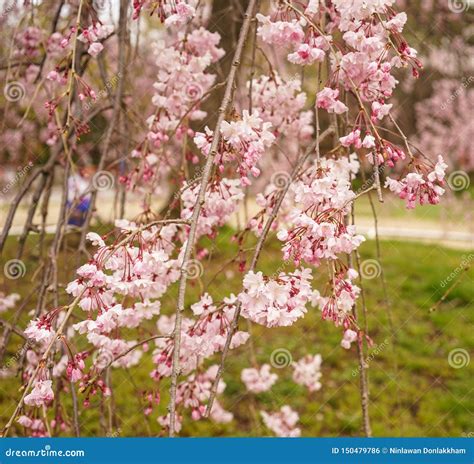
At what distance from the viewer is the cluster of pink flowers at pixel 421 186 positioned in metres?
1.65

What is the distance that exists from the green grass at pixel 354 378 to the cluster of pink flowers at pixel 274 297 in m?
1.71

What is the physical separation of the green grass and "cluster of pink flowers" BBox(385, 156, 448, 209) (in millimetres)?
1672

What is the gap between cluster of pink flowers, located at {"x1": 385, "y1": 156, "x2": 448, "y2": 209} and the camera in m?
1.65

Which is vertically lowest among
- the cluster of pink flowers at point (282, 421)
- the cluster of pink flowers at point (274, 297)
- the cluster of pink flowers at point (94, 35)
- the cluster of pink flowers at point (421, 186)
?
the cluster of pink flowers at point (282, 421)

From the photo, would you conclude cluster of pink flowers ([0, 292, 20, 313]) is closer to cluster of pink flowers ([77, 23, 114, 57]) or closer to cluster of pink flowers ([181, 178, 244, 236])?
cluster of pink flowers ([181, 178, 244, 236])

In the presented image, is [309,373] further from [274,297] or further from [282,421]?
[274,297]

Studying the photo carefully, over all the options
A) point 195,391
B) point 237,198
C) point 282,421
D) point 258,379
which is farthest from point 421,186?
point 282,421

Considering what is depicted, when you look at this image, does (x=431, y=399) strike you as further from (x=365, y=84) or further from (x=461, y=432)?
(x=365, y=84)

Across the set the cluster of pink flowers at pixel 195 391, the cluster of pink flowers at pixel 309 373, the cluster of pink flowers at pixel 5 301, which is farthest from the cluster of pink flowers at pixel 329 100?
the cluster of pink flowers at pixel 5 301

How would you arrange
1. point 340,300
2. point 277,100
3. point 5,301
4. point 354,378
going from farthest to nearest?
1. point 354,378
2. point 5,301
3. point 277,100
4. point 340,300

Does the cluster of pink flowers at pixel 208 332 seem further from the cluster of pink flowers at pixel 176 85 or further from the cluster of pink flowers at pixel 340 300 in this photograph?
the cluster of pink flowers at pixel 176 85

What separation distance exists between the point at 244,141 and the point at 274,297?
0.43m

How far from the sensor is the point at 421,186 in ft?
5.51

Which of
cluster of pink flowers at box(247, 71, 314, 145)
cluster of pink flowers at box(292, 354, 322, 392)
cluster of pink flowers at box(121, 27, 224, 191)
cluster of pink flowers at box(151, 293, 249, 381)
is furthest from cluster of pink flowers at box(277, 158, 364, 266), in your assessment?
cluster of pink flowers at box(292, 354, 322, 392)
